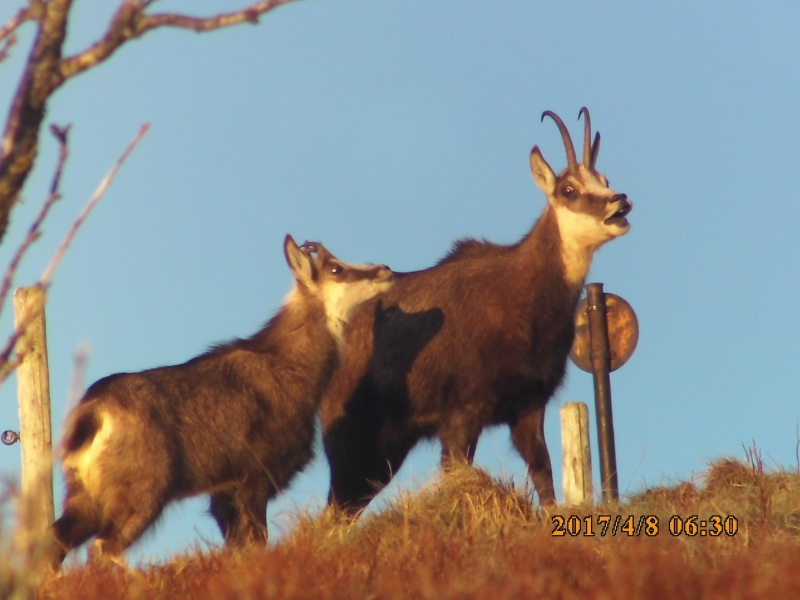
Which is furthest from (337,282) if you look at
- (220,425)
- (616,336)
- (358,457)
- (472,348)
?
(616,336)

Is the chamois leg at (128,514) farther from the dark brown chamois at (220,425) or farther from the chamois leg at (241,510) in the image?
the chamois leg at (241,510)

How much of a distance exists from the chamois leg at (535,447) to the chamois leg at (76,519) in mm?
3333

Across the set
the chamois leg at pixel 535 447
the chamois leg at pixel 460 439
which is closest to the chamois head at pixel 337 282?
the chamois leg at pixel 460 439

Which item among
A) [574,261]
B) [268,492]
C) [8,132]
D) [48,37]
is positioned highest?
[48,37]

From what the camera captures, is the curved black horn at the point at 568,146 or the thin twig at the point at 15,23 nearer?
the thin twig at the point at 15,23

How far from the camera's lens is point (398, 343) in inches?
368

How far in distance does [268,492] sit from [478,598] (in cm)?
394

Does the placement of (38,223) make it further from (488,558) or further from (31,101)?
(488,558)

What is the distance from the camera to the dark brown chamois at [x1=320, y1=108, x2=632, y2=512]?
29.1 feet

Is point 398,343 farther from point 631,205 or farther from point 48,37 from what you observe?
point 48,37

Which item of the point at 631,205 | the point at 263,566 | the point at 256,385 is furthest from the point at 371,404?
the point at 263,566

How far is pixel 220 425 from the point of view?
7.98m
